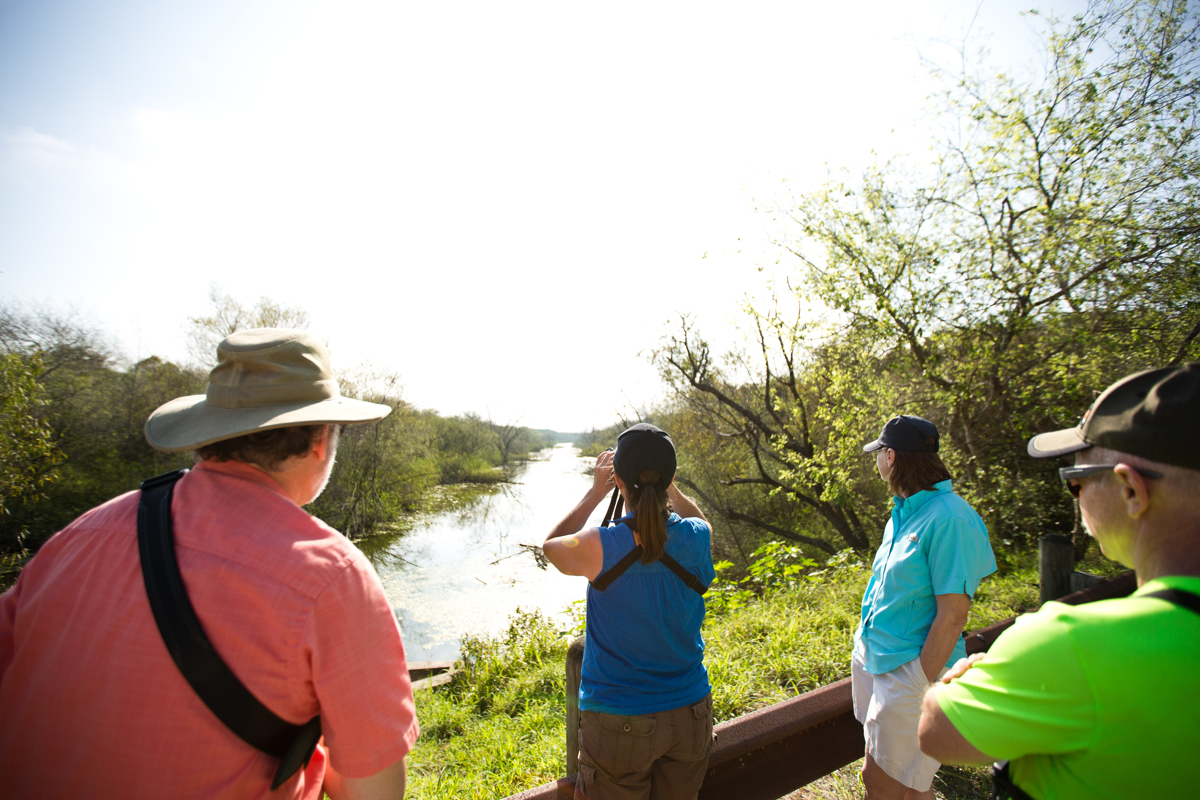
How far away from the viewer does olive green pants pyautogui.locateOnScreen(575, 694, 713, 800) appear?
5.80ft

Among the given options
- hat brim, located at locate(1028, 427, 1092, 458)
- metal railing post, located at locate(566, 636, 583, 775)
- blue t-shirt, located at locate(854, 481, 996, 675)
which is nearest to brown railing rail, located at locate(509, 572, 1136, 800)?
metal railing post, located at locate(566, 636, 583, 775)

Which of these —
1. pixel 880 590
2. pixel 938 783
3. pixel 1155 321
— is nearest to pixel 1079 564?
pixel 1155 321

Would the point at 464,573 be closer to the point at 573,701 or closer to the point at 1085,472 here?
the point at 573,701

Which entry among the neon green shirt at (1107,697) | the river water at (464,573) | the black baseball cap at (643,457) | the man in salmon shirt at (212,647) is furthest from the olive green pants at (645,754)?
the river water at (464,573)

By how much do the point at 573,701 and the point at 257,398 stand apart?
174 centimetres

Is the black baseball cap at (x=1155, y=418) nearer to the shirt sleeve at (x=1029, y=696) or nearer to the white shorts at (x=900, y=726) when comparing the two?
the shirt sleeve at (x=1029, y=696)

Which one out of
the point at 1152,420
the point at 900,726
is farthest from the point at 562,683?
the point at 1152,420

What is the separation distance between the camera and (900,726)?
212cm

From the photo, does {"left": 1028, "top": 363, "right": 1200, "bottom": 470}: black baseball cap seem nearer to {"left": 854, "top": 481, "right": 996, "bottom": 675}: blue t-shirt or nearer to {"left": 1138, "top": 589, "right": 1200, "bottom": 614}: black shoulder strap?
{"left": 1138, "top": 589, "right": 1200, "bottom": 614}: black shoulder strap

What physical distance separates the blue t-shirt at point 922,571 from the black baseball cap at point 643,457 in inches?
46.5

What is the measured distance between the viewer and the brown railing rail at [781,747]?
2281mm

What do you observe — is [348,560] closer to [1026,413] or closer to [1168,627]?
[1168,627]

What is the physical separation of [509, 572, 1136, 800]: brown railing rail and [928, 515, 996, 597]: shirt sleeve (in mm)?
937

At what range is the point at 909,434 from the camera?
240 centimetres
